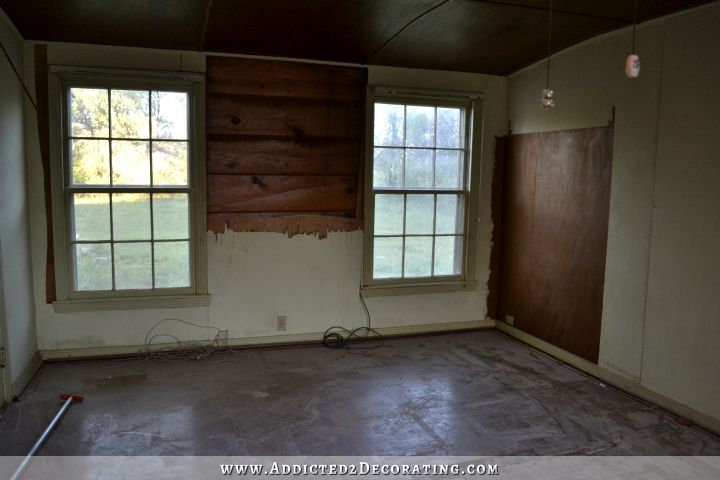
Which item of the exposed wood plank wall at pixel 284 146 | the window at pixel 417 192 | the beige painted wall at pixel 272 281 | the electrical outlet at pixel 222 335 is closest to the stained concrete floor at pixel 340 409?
the electrical outlet at pixel 222 335

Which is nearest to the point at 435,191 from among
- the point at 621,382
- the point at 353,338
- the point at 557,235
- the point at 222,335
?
the point at 557,235

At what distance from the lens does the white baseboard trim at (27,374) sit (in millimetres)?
3301

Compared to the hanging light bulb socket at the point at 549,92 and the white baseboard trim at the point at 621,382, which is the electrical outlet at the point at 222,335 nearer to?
the white baseboard trim at the point at 621,382

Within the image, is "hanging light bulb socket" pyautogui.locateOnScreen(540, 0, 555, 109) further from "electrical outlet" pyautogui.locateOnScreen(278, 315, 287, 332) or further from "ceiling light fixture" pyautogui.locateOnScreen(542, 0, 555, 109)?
"electrical outlet" pyautogui.locateOnScreen(278, 315, 287, 332)

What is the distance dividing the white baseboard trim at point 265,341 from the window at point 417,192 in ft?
1.44

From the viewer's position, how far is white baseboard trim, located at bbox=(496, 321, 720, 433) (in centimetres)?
308

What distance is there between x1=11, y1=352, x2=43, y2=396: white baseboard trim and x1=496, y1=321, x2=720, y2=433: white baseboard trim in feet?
12.6

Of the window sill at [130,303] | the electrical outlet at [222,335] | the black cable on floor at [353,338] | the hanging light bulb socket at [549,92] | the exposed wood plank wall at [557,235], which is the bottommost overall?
the black cable on floor at [353,338]

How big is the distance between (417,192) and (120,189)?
7.84 ft

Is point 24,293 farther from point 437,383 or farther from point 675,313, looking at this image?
point 675,313

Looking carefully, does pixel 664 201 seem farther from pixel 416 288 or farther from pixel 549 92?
pixel 416 288

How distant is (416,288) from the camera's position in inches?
185

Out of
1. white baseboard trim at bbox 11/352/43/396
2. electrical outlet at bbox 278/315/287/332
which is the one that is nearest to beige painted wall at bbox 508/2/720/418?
electrical outlet at bbox 278/315/287/332

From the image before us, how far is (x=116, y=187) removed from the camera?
393cm
